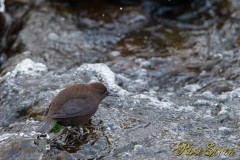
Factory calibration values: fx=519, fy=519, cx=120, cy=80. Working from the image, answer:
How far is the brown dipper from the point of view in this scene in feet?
17.1

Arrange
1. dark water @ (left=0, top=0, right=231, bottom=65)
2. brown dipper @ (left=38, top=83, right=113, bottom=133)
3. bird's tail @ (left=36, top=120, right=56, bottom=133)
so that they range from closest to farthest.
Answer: bird's tail @ (left=36, top=120, right=56, bottom=133), brown dipper @ (left=38, top=83, right=113, bottom=133), dark water @ (left=0, top=0, right=231, bottom=65)

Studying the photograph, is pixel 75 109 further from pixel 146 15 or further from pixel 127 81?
pixel 146 15

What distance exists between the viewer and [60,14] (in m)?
9.37

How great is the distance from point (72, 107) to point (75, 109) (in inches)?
1.5

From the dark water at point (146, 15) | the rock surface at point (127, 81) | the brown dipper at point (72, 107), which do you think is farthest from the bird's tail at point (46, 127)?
the dark water at point (146, 15)

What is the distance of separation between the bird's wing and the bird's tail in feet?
0.23

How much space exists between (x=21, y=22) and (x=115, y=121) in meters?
4.03

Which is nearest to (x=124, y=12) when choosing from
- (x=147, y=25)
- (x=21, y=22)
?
(x=147, y=25)

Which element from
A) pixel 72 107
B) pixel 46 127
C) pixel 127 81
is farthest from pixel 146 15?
pixel 46 127

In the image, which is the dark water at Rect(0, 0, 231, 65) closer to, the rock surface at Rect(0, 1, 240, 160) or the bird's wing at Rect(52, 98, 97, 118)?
the rock surface at Rect(0, 1, 240, 160)

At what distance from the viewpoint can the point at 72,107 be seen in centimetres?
538

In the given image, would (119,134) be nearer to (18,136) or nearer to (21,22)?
(18,136)

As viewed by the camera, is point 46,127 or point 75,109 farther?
point 75,109

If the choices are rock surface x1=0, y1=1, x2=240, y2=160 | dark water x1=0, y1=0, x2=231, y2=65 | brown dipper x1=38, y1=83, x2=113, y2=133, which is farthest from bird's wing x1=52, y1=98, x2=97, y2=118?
dark water x1=0, y1=0, x2=231, y2=65
